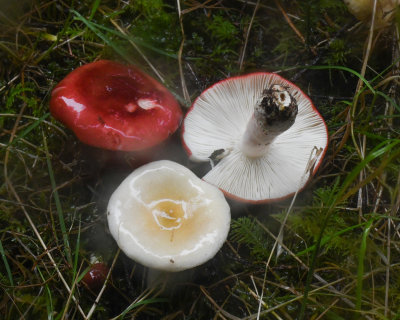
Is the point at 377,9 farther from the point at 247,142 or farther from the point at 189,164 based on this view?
the point at 189,164

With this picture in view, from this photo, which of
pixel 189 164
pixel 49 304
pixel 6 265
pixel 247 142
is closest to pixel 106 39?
pixel 189 164

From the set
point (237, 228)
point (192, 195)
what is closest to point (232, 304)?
point (237, 228)

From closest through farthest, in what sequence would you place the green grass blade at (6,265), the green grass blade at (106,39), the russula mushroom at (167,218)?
the russula mushroom at (167,218)
the green grass blade at (6,265)
the green grass blade at (106,39)

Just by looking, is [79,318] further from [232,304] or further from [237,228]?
[237,228]

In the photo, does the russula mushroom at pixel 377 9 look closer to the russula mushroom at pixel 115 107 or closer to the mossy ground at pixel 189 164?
the mossy ground at pixel 189 164

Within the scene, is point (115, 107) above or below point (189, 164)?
above

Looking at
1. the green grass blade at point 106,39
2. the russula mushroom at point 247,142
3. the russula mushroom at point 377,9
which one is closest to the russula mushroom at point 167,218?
the russula mushroom at point 247,142
